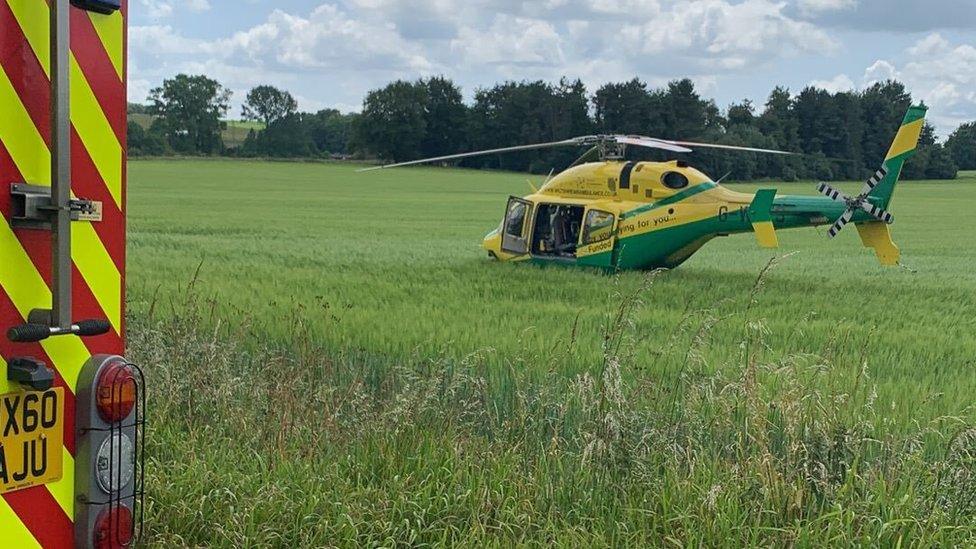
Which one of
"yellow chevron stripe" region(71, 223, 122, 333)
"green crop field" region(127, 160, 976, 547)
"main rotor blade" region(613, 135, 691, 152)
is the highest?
"main rotor blade" region(613, 135, 691, 152)

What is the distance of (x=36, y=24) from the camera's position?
2504mm

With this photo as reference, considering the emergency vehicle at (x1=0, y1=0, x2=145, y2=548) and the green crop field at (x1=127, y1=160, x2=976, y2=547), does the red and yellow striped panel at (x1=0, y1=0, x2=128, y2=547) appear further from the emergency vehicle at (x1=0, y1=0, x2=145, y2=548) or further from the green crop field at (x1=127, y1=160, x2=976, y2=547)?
the green crop field at (x1=127, y1=160, x2=976, y2=547)

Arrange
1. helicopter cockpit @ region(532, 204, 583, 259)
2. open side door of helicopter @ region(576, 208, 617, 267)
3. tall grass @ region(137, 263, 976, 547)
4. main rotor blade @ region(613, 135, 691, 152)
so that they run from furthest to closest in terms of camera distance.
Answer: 1. helicopter cockpit @ region(532, 204, 583, 259)
2. open side door of helicopter @ region(576, 208, 617, 267)
3. main rotor blade @ region(613, 135, 691, 152)
4. tall grass @ region(137, 263, 976, 547)

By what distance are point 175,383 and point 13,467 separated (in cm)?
282

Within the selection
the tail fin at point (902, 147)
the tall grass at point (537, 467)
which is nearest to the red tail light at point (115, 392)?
the tall grass at point (537, 467)

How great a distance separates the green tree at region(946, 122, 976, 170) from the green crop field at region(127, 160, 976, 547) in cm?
9866

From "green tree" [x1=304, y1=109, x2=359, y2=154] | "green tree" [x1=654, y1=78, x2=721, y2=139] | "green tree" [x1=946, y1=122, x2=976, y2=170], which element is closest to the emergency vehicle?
"green tree" [x1=654, y1=78, x2=721, y2=139]

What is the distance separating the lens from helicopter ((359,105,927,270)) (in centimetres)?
1405

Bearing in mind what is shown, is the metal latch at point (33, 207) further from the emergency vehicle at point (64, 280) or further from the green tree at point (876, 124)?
the green tree at point (876, 124)

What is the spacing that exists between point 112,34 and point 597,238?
12.7 metres

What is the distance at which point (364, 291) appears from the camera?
11.3m

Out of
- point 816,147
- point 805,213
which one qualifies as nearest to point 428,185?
point 816,147

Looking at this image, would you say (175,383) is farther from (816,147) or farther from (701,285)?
(816,147)

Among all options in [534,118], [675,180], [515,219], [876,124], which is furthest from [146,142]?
[675,180]
